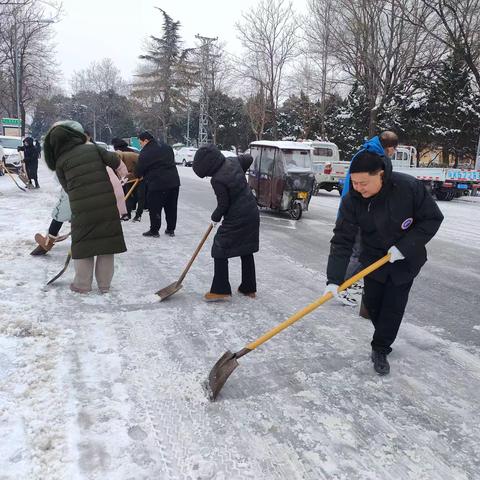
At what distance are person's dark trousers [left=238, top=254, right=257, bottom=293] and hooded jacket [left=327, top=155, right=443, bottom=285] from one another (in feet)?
5.55

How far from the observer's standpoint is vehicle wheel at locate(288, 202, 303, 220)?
10751 millimetres

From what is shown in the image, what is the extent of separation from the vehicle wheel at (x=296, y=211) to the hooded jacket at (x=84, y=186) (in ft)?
21.8

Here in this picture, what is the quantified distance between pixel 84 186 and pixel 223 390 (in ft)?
8.32

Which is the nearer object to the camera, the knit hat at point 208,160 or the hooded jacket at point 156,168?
the knit hat at point 208,160

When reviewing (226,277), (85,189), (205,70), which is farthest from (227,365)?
(205,70)

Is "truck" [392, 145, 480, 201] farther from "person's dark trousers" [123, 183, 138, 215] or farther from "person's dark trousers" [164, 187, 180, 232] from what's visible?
"person's dark trousers" [164, 187, 180, 232]

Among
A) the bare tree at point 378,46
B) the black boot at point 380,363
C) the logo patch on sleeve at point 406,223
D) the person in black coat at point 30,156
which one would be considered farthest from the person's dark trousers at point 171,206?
the bare tree at point 378,46

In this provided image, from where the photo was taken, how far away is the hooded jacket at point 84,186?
14.8 ft

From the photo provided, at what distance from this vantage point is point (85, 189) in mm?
4512

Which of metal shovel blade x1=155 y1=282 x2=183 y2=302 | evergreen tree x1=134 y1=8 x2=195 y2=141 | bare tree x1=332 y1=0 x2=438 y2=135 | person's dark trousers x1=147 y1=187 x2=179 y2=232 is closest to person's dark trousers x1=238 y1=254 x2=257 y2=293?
metal shovel blade x1=155 y1=282 x2=183 y2=302

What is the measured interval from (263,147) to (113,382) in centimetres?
904

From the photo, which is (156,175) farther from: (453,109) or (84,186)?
(453,109)

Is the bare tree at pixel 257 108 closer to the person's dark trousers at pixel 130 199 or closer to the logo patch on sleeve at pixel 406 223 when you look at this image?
the person's dark trousers at pixel 130 199

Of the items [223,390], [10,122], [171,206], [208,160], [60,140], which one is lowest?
[223,390]
